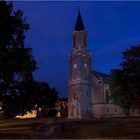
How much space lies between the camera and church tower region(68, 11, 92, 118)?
105 m

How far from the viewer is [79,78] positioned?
106062 millimetres

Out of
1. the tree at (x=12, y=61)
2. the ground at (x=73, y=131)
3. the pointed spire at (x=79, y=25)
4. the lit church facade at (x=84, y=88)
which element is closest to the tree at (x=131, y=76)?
the ground at (x=73, y=131)

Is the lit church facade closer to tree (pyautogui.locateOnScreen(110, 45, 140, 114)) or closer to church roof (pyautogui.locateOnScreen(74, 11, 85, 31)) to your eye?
church roof (pyautogui.locateOnScreen(74, 11, 85, 31))

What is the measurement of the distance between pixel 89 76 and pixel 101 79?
14.9 ft

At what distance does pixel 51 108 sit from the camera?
337 feet

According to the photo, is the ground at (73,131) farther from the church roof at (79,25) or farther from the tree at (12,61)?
the church roof at (79,25)

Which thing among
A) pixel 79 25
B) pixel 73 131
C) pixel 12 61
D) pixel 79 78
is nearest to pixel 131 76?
pixel 73 131

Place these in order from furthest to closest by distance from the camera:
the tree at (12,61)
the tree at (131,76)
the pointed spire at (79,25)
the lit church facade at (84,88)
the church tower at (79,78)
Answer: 1. the pointed spire at (79,25)
2. the church tower at (79,78)
3. the lit church facade at (84,88)
4. the tree at (131,76)
5. the tree at (12,61)

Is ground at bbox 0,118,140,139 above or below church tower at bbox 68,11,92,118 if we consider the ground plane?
below

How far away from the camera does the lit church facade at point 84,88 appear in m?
105

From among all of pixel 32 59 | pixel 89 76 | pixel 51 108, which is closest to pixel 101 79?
pixel 89 76

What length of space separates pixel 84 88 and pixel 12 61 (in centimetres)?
8039

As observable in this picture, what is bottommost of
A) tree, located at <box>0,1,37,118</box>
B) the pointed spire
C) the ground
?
the ground

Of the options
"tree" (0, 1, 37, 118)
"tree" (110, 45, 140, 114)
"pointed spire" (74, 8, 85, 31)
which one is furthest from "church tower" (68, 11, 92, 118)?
"tree" (0, 1, 37, 118)
